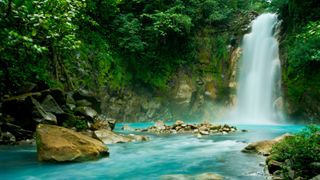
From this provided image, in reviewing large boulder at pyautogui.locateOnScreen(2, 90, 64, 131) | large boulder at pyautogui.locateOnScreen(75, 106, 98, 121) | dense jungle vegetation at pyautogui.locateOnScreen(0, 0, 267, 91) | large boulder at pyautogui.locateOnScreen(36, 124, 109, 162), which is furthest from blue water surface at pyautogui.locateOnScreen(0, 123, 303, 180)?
dense jungle vegetation at pyautogui.locateOnScreen(0, 0, 267, 91)

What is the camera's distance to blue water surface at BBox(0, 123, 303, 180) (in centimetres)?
739

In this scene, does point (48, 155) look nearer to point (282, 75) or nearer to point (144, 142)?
point (144, 142)

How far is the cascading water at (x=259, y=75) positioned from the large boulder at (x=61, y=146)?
661 inches

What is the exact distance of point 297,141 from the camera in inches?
247

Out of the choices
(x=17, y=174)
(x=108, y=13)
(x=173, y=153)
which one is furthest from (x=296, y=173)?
(x=108, y=13)

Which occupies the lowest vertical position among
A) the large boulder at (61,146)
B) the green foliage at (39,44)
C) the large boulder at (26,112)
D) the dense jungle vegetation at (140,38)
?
the large boulder at (61,146)

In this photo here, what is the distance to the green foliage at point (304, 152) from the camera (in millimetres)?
5906

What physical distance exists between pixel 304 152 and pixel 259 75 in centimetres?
1983

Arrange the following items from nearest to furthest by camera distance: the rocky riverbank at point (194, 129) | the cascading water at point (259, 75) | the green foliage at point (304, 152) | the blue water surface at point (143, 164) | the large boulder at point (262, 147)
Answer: the green foliage at point (304, 152) → the blue water surface at point (143, 164) → the large boulder at point (262, 147) → the rocky riverbank at point (194, 129) → the cascading water at point (259, 75)

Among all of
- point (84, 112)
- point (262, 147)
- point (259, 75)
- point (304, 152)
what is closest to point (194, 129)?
point (84, 112)

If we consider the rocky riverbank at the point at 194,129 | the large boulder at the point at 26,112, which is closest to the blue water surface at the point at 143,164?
the large boulder at the point at 26,112

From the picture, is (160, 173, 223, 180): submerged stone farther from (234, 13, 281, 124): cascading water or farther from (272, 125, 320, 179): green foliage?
(234, 13, 281, 124): cascading water

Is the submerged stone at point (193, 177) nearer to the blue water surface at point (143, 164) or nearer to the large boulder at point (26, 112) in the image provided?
the blue water surface at point (143, 164)

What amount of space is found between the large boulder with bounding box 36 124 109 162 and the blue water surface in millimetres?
235
